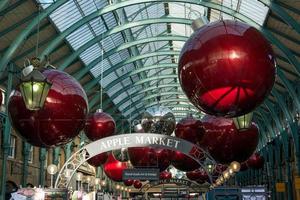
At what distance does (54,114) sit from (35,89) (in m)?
0.35

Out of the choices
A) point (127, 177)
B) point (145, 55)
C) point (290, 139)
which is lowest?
point (127, 177)

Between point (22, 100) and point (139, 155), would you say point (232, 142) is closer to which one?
point (22, 100)

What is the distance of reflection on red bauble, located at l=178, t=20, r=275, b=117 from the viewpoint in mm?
3703

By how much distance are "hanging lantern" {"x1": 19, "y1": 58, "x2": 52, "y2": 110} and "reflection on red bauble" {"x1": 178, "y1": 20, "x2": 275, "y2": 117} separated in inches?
Result: 77.8

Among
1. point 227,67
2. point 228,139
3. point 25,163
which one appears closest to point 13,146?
point 25,163

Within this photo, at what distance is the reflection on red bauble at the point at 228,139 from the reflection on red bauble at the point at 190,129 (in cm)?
236

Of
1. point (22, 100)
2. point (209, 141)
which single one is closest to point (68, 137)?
point (22, 100)

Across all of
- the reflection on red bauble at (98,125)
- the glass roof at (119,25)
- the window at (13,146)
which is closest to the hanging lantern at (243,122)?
the reflection on red bauble at (98,125)

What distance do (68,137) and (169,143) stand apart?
6.01 meters

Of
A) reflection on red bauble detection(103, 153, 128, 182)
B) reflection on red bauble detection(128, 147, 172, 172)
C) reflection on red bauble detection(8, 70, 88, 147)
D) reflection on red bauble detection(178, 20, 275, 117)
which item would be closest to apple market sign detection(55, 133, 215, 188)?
reflection on red bauble detection(128, 147, 172, 172)

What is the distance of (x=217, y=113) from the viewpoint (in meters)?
4.05

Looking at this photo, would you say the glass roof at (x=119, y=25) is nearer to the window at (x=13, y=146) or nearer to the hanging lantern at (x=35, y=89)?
the window at (x=13, y=146)

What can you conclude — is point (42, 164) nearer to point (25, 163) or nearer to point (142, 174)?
point (25, 163)

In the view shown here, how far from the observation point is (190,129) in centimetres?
995
